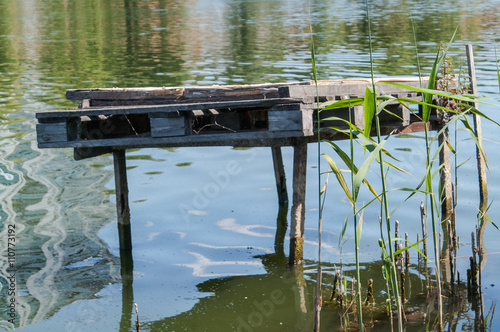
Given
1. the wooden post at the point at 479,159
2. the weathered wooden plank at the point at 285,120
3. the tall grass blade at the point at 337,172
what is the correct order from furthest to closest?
the wooden post at the point at 479,159 < the weathered wooden plank at the point at 285,120 < the tall grass blade at the point at 337,172

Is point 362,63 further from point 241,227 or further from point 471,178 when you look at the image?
point 241,227

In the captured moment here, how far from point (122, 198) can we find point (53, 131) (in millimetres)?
1302

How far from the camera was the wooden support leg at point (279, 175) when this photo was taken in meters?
9.42

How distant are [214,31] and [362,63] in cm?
1367

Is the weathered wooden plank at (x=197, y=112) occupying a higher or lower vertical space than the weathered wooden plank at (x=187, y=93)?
lower

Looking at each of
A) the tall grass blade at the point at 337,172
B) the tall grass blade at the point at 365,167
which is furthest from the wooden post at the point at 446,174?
the tall grass blade at the point at 365,167

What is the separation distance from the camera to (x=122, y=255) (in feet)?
26.8

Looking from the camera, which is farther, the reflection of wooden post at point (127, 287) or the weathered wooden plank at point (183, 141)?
the weathered wooden plank at point (183, 141)

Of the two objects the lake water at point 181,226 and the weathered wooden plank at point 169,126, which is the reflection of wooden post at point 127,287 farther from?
the weathered wooden plank at point 169,126

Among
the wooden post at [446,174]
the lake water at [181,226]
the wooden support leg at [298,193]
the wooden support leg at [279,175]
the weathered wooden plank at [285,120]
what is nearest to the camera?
the weathered wooden plank at [285,120]

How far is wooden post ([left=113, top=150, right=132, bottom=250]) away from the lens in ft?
26.3

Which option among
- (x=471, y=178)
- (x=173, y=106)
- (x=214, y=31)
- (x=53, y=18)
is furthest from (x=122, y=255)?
(x=53, y=18)

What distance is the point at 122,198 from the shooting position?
319 inches

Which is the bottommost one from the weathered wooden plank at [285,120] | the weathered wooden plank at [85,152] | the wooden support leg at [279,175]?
the wooden support leg at [279,175]
